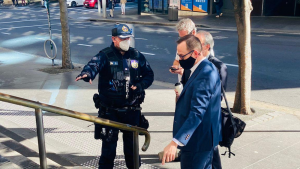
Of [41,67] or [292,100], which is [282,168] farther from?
[41,67]

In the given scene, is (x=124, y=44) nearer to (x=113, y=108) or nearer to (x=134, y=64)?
(x=134, y=64)

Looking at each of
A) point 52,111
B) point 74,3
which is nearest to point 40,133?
point 52,111

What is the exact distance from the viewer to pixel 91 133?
6160 millimetres

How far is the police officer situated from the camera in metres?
4.38

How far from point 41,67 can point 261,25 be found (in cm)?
1402

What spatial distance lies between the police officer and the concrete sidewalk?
699mm

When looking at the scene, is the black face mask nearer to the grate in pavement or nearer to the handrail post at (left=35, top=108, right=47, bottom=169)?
the handrail post at (left=35, top=108, right=47, bottom=169)

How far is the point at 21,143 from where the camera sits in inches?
219

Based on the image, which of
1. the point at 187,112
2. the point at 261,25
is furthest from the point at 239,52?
the point at 261,25

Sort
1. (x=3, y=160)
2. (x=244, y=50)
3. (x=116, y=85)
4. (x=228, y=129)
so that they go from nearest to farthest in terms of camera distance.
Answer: (x=228, y=129) → (x=3, y=160) → (x=116, y=85) → (x=244, y=50)

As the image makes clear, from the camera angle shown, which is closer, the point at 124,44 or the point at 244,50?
the point at 124,44

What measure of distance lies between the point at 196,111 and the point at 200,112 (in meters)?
0.04

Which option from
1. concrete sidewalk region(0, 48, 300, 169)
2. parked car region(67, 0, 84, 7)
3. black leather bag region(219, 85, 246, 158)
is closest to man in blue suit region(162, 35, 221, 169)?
black leather bag region(219, 85, 246, 158)

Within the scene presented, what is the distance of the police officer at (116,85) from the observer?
4.38 meters
